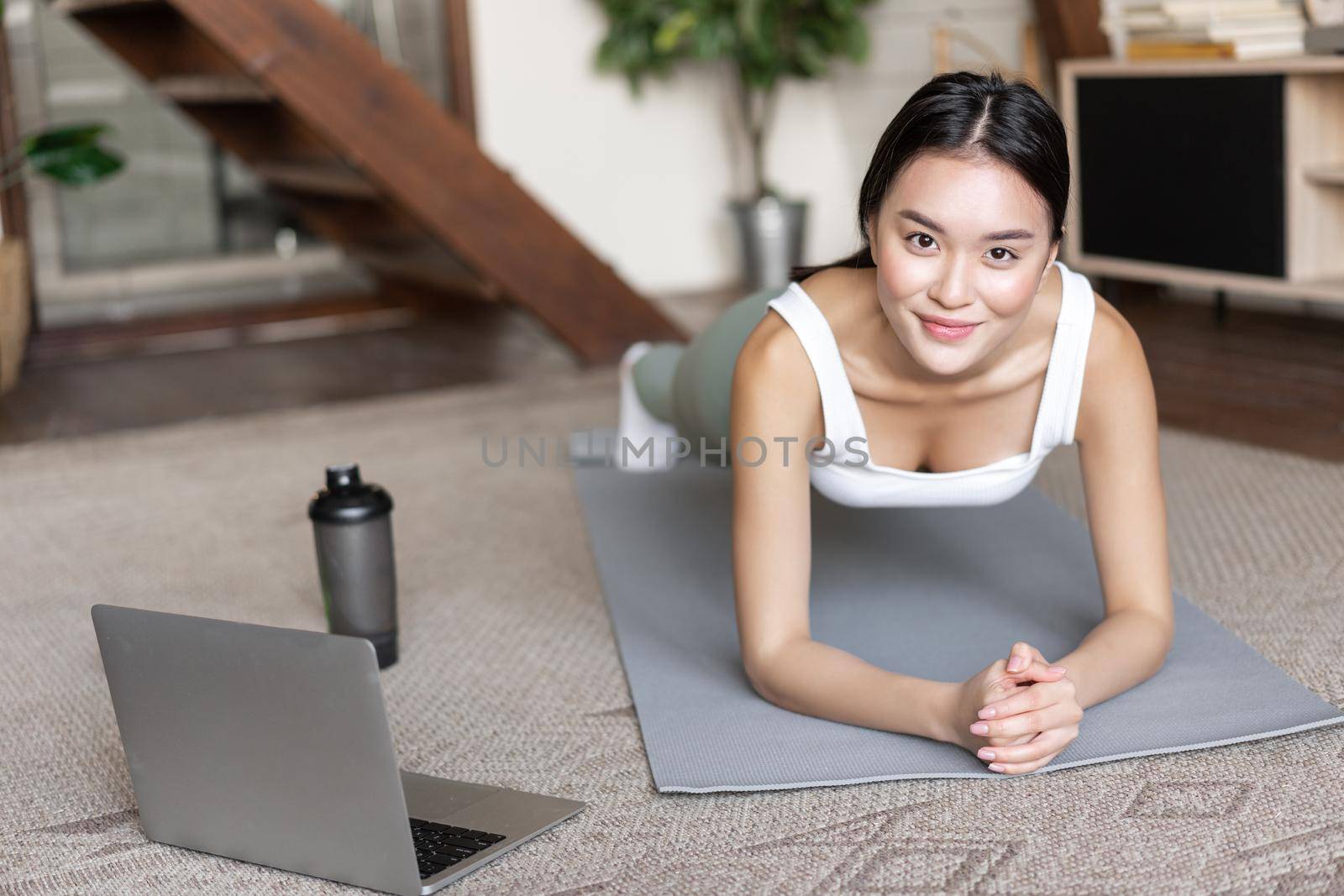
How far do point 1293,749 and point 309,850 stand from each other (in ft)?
2.90

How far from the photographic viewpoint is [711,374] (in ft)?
5.95

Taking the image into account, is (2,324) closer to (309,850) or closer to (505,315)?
(505,315)

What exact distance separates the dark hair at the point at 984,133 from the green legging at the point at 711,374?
1.51 feet

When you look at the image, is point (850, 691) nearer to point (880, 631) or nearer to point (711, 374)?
point (880, 631)

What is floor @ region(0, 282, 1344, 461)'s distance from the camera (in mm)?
2602

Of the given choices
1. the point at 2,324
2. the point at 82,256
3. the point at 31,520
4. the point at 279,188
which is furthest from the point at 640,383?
the point at 82,256

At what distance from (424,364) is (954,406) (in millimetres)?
2237

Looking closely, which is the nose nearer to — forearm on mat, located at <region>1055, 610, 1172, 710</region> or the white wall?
forearm on mat, located at <region>1055, 610, 1172, 710</region>

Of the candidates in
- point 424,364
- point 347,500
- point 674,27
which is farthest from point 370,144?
point 347,500

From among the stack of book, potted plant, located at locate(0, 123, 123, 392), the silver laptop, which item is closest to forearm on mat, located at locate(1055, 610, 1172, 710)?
the silver laptop

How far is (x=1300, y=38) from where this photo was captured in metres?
2.78

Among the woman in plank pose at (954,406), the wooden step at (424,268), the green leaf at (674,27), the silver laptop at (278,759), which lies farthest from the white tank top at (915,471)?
the green leaf at (674,27)

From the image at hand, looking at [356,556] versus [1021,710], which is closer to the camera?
[1021,710]

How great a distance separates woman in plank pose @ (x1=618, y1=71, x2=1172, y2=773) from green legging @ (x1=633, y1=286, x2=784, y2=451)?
0.27 meters
